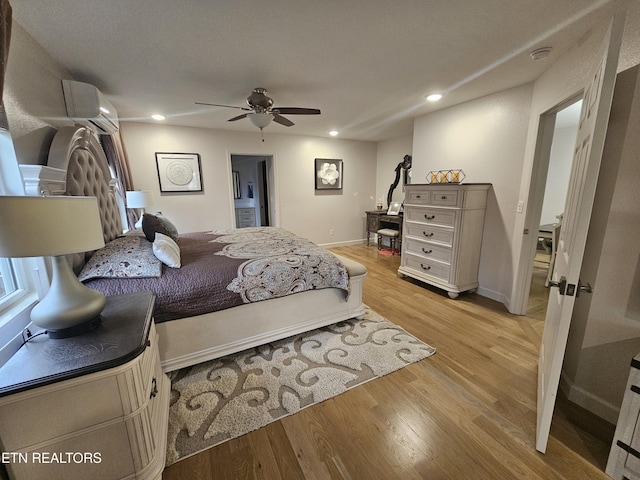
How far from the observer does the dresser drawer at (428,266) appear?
3.12 m

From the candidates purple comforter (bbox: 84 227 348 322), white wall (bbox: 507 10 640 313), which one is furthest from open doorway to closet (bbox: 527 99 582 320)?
purple comforter (bbox: 84 227 348 322)

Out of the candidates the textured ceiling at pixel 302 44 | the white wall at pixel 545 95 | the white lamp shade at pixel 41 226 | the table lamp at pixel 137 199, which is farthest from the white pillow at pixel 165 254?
the white wall at pixel 545 95

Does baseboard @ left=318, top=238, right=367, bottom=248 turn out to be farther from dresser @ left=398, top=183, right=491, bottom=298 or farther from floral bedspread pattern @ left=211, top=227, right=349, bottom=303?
floral bedspread pattern @ left=211, top=227, right=349, bottom=303

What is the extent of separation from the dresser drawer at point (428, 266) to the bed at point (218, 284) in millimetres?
1236

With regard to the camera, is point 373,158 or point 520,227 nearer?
point 520,227

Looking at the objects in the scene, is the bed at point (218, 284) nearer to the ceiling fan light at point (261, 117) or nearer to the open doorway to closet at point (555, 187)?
the ceiling fan light at point (261, 117)

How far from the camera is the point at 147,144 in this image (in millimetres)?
3918

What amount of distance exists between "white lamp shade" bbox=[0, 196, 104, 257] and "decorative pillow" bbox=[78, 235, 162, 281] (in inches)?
34.2

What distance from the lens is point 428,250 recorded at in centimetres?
328

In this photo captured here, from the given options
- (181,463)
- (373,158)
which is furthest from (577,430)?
(373,158)

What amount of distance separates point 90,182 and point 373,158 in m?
5.01

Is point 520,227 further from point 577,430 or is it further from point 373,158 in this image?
point 373,158

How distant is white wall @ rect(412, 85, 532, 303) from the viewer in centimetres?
272

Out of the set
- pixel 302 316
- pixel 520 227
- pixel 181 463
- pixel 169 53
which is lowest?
pixel 181 463
